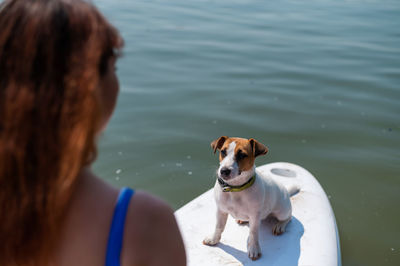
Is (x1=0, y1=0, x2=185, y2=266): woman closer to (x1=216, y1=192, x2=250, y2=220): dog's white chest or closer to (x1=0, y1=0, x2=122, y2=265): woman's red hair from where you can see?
(x1=0, y1=0, x2=122, y2=265): woman's red hair

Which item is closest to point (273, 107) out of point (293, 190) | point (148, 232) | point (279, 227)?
point (293, 190)

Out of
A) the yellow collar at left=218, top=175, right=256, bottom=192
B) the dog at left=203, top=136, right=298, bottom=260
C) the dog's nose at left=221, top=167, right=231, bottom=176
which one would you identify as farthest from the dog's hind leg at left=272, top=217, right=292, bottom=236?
the dog's nose at left=221, top=167, right=231, bottom=176

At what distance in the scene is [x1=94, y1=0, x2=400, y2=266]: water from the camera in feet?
15.1

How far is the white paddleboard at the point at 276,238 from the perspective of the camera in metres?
2.84

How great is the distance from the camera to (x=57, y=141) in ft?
2.56

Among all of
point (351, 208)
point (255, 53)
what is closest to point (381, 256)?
point (351, 208)

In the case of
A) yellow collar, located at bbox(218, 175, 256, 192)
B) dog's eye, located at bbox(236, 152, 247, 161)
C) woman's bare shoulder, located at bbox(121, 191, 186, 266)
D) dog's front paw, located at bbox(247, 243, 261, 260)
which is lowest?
dog's front paw, located at bbox(247, 243, 261, 260)

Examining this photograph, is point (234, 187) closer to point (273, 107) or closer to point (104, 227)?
point (104, 227)

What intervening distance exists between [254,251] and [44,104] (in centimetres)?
236

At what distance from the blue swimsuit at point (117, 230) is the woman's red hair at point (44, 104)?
12 centimetres

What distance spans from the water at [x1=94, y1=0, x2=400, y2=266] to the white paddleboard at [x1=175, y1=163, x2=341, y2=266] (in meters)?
0.73

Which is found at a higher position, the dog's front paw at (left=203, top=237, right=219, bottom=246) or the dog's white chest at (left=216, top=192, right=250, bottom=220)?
the dog's white chest at (left=216, top=192, right=250, bottom=220)

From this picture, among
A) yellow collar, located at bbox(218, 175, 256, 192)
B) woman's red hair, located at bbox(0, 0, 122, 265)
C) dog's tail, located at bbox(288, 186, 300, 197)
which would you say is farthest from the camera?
dog's tail, located at bbox(288, 186, 300, 197)

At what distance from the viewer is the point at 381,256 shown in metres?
3.77
